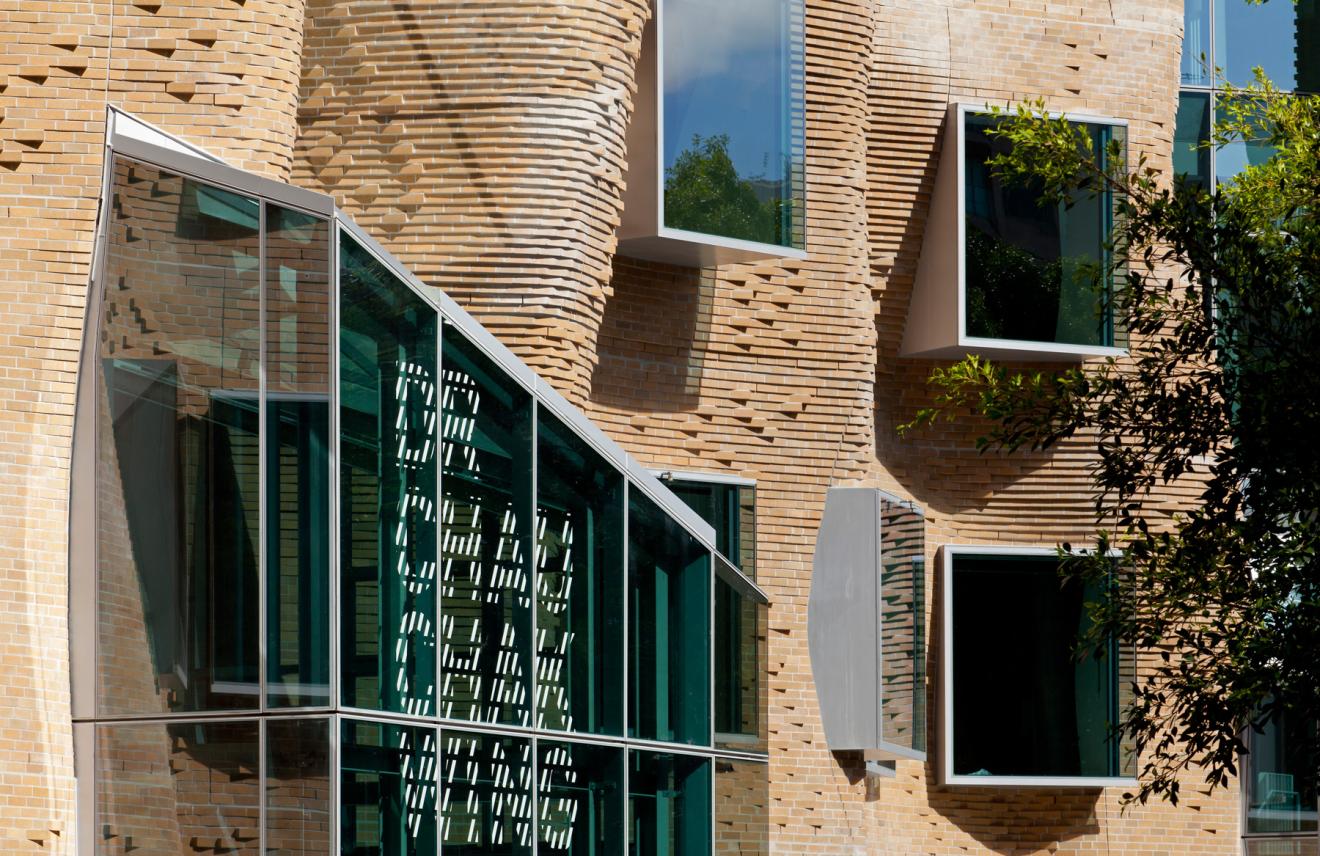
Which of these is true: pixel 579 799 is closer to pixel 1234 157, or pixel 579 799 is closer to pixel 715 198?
pixel 715 198

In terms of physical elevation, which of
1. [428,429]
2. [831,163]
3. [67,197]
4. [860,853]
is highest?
[831,163]

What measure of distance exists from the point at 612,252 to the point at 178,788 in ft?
23.3

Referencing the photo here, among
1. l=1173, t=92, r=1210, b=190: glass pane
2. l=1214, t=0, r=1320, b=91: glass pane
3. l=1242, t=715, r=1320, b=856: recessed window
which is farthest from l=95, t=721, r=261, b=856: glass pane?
l=1214, t=0, r=1320, b=91: glass pane

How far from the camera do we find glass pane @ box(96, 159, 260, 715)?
9805 millimetres

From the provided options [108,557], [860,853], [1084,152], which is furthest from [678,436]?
[108,557]

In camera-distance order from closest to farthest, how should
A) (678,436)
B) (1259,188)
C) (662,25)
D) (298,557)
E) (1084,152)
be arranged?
(298,557), (1259,188), (662,25), (678,436), (1084,152)

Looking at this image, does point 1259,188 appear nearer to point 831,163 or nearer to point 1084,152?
point 831,163

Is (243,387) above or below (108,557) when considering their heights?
above

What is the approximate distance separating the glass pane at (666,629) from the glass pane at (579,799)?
0.49 m

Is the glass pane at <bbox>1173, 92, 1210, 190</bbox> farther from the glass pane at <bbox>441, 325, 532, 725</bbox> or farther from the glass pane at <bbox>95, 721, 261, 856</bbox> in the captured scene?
the glass pane at <bbox>95, 721, 261, 856</bbox>

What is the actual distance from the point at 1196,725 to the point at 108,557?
5935mm

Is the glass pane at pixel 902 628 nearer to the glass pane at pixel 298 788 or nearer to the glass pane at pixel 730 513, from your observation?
the glass pane at pixel 730 513

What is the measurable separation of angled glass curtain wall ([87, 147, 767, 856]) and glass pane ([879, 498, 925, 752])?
8702 millimetres

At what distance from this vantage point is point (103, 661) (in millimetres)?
10305
